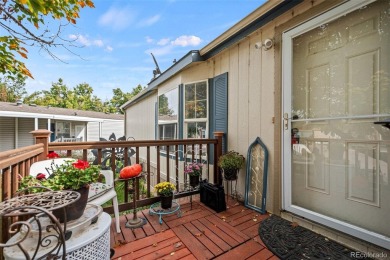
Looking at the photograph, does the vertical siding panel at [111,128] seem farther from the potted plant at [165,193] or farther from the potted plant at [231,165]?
the potted plant at [231,165]

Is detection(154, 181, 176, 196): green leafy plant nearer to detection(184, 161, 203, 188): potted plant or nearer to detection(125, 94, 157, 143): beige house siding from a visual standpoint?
detection(184, 161, 203, 188): potted plant

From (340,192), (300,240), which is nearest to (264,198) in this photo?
(300,240)

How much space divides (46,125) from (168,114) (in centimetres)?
965

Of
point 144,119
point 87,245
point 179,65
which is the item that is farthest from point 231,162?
point 144,119

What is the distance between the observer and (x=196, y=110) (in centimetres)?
429

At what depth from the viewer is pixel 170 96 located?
17.6 ft

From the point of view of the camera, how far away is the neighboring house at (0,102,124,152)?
30.3 feet

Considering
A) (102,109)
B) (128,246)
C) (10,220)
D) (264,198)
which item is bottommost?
(128,246)

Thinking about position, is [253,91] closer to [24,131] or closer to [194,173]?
[194,173]

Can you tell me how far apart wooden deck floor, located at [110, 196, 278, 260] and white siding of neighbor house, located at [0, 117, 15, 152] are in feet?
36.3

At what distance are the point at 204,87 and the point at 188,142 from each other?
157 centimetres

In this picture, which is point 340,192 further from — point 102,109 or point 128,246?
point 102,109

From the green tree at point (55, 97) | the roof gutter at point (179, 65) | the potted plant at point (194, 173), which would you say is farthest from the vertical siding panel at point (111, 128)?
the potted plant at point (194, 173)

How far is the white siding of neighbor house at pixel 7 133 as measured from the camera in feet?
30.5
